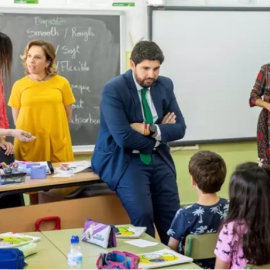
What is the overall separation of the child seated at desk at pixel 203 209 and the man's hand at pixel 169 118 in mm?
867

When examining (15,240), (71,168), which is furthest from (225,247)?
(71,168)

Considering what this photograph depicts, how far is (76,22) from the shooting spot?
198 inches

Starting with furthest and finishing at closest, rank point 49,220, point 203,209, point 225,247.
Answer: point 49,220
point 203,209
point 225,247

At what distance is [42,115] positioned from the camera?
442cm

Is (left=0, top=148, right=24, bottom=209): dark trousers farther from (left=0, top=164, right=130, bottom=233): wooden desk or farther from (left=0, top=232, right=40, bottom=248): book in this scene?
(left=0, top=232, right=40, bottom=248): book

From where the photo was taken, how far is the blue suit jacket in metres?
3.59

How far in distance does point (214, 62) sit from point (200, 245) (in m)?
3.17

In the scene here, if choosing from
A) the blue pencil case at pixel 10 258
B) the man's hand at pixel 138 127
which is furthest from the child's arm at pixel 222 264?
the man's hand at pixel 138 127

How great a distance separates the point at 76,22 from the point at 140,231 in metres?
2.67

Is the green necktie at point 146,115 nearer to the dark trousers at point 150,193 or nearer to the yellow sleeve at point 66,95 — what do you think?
the dark trousers at point 150,193

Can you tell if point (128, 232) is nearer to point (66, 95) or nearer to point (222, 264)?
point (222, 264)

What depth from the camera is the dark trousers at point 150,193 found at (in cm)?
365

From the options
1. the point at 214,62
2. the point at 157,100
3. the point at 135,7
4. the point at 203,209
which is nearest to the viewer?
the point at 203,209

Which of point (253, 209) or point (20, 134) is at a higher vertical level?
point (20, 134)
